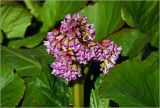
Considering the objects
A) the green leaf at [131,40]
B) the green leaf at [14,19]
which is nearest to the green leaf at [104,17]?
the green leaf at [131,40]

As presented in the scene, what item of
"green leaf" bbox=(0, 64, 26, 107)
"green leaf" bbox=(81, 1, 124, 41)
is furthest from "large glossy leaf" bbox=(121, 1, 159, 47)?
"green leaf" bbox=(0, 64, 26, 107)

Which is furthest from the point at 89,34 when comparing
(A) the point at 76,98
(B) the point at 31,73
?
(B) the point at 31,73

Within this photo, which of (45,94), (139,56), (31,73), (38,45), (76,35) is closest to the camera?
(76,35)

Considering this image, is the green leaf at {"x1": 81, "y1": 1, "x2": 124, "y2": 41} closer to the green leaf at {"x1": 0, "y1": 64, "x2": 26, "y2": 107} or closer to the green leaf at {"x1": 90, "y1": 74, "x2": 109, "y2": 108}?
the green leaf at {"x1": 90, "y1": 74, "x2": 109, "y2": 108}

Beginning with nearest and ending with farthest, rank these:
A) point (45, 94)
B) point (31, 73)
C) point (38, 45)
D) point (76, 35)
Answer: point (76, 35)
point (45, 94)
point (31, 73)
point (38, 45)

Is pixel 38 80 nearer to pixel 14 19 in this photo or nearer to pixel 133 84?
pixel 133 84

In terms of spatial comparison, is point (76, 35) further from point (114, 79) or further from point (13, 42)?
point (13, 42)

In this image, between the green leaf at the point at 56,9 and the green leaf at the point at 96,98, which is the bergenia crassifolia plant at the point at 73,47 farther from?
the green leaf at the point at 56,9
